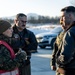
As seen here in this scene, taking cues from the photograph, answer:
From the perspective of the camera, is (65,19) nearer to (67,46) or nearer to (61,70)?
(67,46)

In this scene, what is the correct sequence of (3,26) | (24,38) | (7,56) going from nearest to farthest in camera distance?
(7,56) → (3,26) → (24,38)

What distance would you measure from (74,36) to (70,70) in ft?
1.60

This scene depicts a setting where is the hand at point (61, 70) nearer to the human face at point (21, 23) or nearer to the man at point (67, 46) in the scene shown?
the man at point (67, 46)

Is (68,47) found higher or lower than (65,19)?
lower

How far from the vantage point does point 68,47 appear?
4.52 metres

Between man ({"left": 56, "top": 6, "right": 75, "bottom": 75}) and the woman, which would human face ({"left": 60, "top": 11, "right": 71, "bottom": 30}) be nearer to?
man ({"left": 56, "top": 6, "right": 75, "bottom": 75})

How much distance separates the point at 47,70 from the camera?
1152 centimetres

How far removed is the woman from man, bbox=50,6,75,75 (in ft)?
1.87

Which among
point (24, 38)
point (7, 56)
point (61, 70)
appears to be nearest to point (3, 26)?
point (7, 56)

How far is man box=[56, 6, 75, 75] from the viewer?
4523 mm

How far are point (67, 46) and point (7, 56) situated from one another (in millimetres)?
839

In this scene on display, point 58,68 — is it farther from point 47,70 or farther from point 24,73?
point 47,70

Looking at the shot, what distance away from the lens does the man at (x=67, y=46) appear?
4.52 metres

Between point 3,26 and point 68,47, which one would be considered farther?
point 3,26
